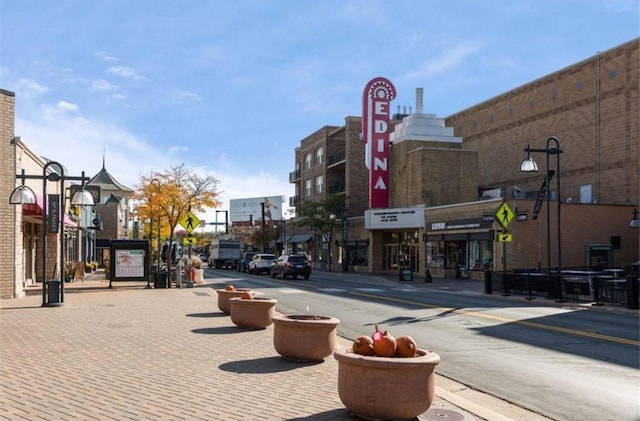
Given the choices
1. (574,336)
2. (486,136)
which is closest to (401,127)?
(486,136)

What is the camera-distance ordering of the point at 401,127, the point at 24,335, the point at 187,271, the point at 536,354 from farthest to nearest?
the point at 401,127 → the point at 187,271 → the point at 24,335 → the point at 536,354

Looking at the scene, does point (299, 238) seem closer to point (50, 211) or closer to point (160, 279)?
point (160, 279)

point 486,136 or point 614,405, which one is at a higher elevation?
point 486,136

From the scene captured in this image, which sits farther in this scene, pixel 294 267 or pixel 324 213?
pixel 324 213

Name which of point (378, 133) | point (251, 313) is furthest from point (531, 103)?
point (251, 313)

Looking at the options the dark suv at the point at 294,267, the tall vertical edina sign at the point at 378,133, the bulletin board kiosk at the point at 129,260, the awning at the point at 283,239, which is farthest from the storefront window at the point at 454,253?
the awning at the point at 283,239

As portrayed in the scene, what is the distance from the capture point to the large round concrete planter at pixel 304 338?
8906mm

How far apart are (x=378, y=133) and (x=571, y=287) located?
95.7ft

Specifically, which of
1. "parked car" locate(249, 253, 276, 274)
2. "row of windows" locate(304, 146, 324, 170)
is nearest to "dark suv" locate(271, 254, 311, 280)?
A: "parked car" locate(249, 253, 276, 274)

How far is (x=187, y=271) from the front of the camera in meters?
29.1

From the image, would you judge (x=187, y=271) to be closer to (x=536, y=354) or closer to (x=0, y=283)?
(x=0, y=283)

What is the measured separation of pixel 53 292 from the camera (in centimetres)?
1745

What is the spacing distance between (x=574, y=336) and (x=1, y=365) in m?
10.7

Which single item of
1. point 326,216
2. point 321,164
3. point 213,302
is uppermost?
point 321,164
